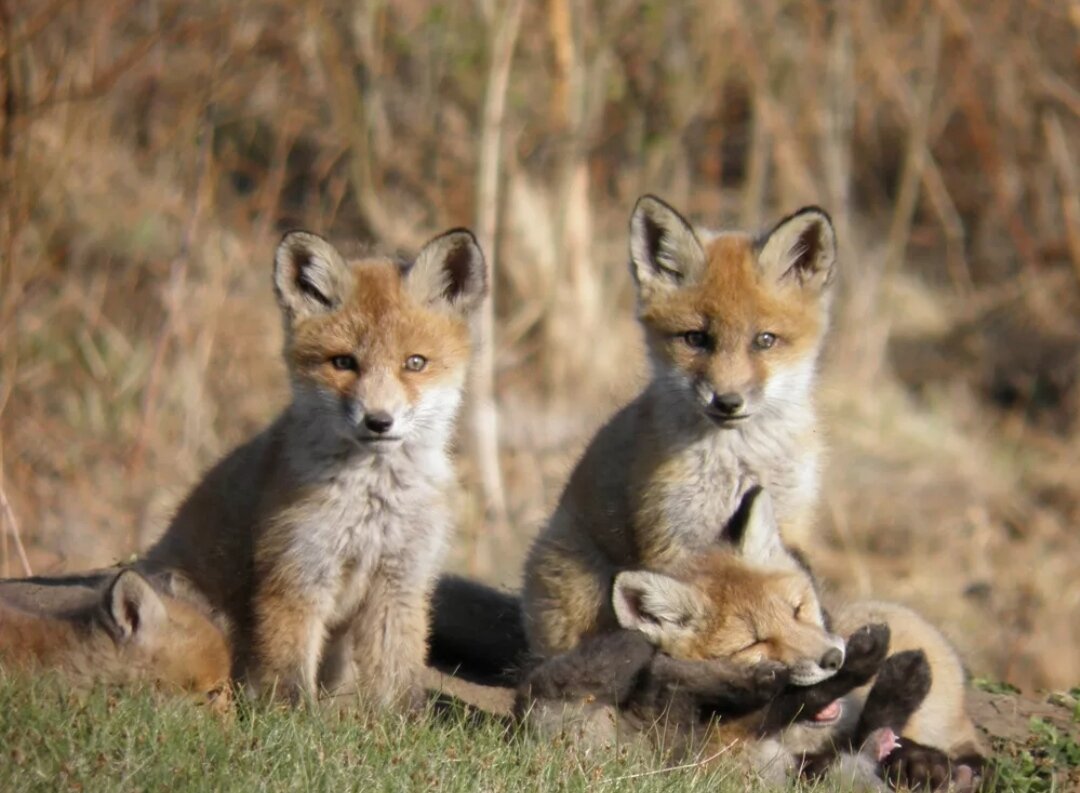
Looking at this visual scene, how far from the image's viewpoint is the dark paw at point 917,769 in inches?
231

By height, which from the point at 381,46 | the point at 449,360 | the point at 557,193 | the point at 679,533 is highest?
the point at 381,46

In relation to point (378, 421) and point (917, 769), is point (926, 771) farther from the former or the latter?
point (378, 421)

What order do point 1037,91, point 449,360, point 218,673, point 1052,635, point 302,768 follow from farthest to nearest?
point 1037,91, point 1052,635, point 449,360, point 218,673, point 302,768

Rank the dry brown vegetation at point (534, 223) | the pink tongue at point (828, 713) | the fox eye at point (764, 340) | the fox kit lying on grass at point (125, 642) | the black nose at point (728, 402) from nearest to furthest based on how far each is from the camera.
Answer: the fox kit lying on grass at point (125, 642), the pink tongue at point (828, 713), the black nose at point (728, 402), the fox eye at point (764, 340), the dry brown vegetation at point (534, 223)

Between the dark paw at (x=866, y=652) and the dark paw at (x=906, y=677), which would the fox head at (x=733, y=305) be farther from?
the dark paw at (x=906, y=677)

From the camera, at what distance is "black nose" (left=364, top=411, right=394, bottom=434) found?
5.68 m

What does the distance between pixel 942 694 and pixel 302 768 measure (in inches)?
117

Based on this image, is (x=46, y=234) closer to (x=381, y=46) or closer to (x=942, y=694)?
(x=381, y=46)

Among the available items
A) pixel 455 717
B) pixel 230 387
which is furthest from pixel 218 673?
pixel 230 387

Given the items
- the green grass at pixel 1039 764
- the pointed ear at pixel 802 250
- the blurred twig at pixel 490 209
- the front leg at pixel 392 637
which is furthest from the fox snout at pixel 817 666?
the blurred twig at pixel 490 209

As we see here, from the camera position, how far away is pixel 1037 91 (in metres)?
15.8

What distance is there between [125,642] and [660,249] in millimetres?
2953

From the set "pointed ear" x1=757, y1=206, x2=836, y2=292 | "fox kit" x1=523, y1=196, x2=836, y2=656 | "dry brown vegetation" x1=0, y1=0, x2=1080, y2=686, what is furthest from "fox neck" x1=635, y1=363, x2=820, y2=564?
"dry brown vegetation" x1=0, y1=0, x2=1080, y2=686

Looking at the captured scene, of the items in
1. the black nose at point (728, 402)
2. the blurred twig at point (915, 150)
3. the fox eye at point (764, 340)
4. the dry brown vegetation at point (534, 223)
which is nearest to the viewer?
the black nose at point (728, 402)
